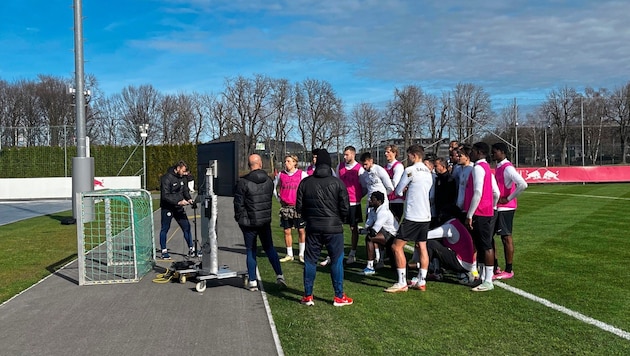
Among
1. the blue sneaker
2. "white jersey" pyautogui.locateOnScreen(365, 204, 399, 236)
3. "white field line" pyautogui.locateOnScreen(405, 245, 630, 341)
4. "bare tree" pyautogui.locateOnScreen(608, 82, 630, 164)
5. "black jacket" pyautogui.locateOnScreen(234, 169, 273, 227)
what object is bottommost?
"white field line" pyautogui.locateOnScreen(405, 245, 630, 341)

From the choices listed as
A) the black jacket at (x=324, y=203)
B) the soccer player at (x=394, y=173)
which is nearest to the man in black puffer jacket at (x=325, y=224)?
the black jacket at (x=324, y=203)

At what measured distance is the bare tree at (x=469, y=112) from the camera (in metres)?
57.6

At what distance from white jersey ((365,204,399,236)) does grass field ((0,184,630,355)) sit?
0.76 metres

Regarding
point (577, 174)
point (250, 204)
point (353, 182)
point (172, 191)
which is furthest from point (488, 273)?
point (577, 174)

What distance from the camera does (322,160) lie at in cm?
666

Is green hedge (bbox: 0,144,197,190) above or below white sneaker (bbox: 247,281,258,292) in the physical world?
above

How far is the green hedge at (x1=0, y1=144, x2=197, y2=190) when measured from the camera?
37.3m

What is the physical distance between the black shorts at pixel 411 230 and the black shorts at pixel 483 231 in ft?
2.28

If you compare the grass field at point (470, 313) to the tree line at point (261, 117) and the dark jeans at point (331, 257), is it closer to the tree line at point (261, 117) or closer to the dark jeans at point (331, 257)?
the dark jeans at point (331, 257)

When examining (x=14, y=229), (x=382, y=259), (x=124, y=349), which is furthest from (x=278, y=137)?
(x=124, y=349)

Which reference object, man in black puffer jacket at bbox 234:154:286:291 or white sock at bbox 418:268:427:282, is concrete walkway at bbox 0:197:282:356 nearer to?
man in black puffer jacket at bbox 234:154:286:291

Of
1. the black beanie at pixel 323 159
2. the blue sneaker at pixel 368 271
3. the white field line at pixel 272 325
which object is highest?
the black beanie at pixel 323 159

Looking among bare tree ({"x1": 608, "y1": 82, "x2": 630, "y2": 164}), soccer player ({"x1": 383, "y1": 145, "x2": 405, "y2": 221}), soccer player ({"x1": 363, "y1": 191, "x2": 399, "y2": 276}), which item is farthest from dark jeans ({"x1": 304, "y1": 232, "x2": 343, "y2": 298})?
bare tree ({"x1": 608, "y1": 82, "x2": 630, "y2": 164})

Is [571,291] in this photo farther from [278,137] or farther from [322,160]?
[278,137]
